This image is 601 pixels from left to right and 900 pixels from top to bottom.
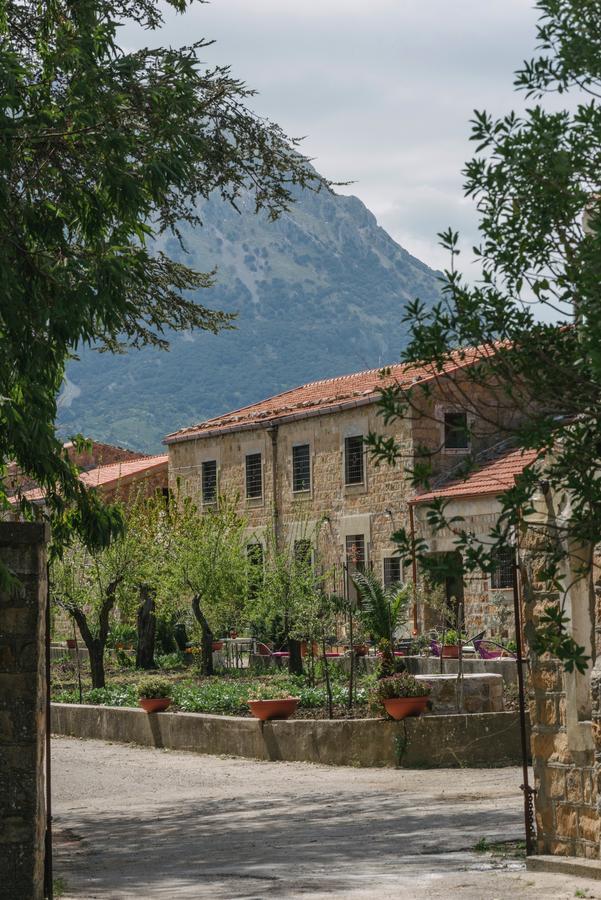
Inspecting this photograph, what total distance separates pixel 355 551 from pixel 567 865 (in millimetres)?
24506

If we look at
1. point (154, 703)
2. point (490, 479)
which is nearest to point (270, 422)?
point (490, 479)

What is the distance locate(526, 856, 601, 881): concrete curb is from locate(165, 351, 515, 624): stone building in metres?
22.3

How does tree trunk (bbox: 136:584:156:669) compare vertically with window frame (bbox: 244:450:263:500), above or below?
below

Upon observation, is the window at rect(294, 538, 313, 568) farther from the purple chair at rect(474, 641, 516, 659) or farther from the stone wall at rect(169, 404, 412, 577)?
the purple chair at rect(474, 641, 516, 659)

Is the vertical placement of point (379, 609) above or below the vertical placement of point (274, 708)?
above

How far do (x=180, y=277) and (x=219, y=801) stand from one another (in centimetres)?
589

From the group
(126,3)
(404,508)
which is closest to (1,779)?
(126,3)

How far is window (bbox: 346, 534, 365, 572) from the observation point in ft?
111

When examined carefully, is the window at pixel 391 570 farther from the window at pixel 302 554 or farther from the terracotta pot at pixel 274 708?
the terracotta pot at pixel 274 708

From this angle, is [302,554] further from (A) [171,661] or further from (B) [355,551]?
(A) [171,661]

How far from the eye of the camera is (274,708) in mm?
18078

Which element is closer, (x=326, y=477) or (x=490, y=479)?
(x=490, y=479)

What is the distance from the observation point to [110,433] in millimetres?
191250

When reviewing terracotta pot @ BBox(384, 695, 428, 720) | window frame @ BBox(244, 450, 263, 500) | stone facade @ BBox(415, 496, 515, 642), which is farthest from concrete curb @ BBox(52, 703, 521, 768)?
window frame @ BBox(244, 450, 263, 500)
